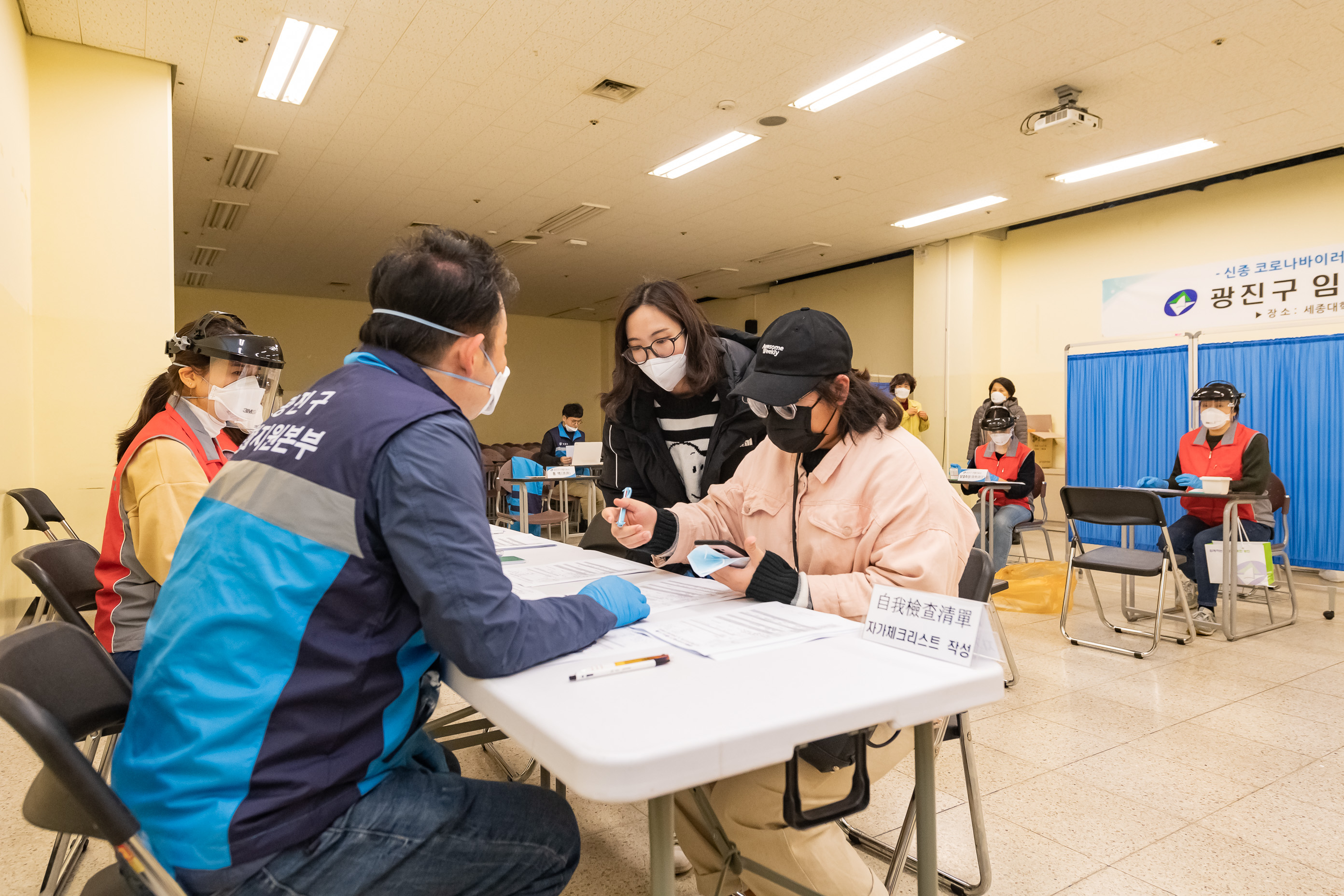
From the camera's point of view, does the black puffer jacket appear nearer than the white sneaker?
No

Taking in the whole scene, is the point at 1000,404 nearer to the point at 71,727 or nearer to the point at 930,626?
the point at 930,626

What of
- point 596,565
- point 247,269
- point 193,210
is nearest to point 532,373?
point 247,269

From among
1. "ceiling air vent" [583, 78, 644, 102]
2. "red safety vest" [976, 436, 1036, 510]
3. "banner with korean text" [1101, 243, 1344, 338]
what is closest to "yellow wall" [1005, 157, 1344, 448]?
"banner with korean text" [1101, 243, 1344, 338]

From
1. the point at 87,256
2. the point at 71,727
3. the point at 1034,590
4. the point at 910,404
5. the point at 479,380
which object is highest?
the point at 87,256

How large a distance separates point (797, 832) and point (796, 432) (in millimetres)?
760

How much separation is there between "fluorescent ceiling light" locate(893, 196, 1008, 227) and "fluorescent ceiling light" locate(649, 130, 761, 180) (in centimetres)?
268

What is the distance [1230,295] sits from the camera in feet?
22.2

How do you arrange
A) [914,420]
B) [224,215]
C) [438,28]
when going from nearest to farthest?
[438,28]
[224,215]
[914,420]

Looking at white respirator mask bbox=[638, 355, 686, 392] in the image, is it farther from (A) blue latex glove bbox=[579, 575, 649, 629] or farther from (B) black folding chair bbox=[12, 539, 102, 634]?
(B) black folding chair bbox=[12, 539, 102, 634]

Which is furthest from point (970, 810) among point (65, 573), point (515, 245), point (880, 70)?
point (515, 245)

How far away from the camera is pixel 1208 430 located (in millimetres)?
4625

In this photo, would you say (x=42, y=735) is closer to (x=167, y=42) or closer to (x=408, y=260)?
(x=408, y=260)

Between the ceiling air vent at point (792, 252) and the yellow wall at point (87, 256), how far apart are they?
6.36 m

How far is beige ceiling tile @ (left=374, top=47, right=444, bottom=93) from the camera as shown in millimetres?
4398
